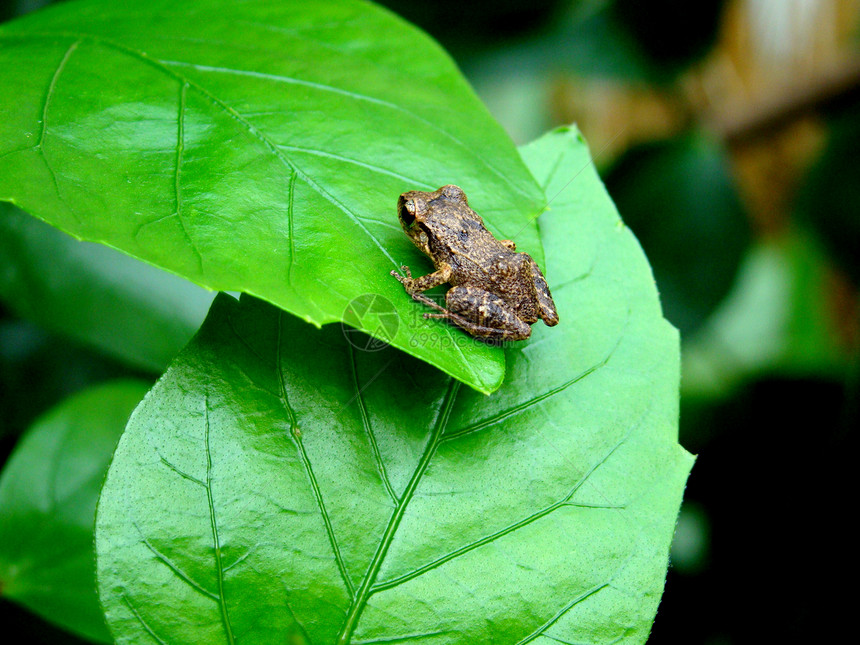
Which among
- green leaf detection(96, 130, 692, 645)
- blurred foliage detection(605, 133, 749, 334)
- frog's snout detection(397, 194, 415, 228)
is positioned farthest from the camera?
blurred foliage detection(605, 133, 749, 334)

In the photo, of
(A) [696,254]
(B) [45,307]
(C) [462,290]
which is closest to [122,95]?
(B) [45,307]

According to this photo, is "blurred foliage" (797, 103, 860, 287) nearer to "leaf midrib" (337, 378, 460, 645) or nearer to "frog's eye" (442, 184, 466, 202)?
"frog's eye" (442, 184, 466, 202)

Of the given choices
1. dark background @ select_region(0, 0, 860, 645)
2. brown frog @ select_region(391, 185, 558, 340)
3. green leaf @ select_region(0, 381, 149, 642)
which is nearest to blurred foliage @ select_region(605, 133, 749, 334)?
dark background @ select_region(0, 0, 860, 645)

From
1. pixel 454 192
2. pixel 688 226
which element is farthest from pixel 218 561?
pixel 688 226

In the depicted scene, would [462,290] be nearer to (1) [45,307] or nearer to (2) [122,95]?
(2) [122,95]

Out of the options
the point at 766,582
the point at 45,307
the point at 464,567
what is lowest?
the point at 766,582

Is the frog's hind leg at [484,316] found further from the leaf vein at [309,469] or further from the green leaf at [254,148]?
the leaf vein at [309,469]

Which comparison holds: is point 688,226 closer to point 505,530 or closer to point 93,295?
point 505,530
